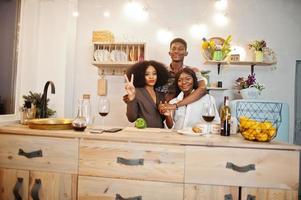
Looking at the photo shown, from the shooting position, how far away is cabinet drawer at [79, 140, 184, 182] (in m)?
1.46

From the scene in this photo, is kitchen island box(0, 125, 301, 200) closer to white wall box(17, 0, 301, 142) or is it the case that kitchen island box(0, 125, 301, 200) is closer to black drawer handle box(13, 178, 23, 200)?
black drawer handle box(13, 178, 23, 200)

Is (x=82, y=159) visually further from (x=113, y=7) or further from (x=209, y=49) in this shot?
(x=113, y=7)

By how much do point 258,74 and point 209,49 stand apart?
2.42 feet

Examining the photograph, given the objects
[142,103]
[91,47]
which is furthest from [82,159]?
[91,47]

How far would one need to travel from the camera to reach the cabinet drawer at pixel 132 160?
1461 millimetres

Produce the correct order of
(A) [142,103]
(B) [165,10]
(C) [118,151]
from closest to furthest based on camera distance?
(C) [118,151] → (A) [142,103] → (B) [165,10]

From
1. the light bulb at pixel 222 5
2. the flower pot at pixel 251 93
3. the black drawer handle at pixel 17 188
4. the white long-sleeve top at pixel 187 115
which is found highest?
the light bulb at pixel 222 5

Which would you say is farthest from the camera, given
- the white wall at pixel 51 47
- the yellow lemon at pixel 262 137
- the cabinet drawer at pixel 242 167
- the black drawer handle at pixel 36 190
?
the white wall at pixel 51 47

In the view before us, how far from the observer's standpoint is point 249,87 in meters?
2.88

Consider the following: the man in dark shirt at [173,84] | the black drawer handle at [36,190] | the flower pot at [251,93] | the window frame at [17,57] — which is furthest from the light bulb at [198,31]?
the black drawer handle at [36,190]

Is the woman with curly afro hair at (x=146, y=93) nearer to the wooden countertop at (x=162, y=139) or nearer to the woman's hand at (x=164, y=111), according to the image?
the woman's hand at (x=164, y=111)

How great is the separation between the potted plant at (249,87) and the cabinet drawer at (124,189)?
5.86 feet

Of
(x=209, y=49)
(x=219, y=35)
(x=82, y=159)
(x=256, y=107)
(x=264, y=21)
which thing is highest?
(x=264, y=21)

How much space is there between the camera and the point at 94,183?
1523 mm
